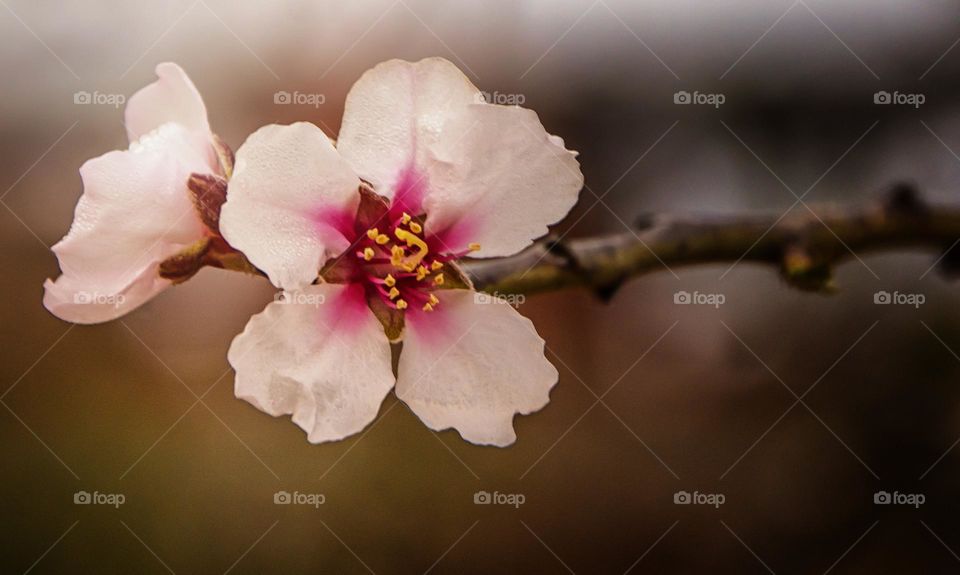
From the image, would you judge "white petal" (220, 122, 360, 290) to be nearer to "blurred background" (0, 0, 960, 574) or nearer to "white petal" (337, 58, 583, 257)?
"white petal" (337, 58, 583, 257)

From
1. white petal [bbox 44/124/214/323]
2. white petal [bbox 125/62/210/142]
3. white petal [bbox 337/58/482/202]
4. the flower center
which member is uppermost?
white petal [bbox 337/58/482/202]

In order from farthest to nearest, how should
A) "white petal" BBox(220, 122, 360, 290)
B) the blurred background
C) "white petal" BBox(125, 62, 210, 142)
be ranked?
1. the blurred background
2. "white petal" BBox(125, 62, 210, 142)
3. "white petal" BBox(220, 122, 360, 290)

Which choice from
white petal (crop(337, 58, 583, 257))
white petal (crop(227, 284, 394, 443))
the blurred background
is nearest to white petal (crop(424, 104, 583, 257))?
white petal (crop(337, 58, 583, 257))

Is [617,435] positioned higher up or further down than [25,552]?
higher up

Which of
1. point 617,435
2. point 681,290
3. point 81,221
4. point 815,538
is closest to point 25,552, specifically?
point 81,221

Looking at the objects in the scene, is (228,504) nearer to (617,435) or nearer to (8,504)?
(8,504)

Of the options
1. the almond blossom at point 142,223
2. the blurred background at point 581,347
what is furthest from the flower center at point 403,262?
the blurred background at point 581,347
